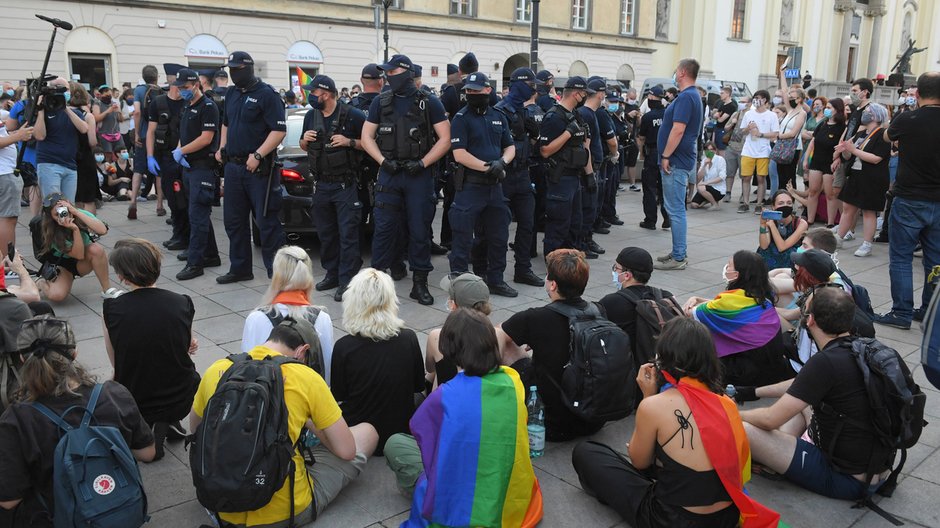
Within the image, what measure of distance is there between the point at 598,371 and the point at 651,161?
7029mm

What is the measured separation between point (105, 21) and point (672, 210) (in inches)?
804

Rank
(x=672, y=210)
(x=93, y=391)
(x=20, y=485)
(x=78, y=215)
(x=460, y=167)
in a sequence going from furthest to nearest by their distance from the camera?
(x=672, y=210), (x=460, y=167), (x=78, y=215), (x=93, y=391), (x=20, y=485)

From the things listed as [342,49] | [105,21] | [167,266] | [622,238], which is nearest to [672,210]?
[622,238]

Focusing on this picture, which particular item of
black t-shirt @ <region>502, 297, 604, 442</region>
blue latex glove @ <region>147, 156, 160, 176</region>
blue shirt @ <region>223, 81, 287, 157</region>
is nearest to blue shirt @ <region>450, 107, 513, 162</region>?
blue shirt @ <region>223, 81, 287, 157</region>

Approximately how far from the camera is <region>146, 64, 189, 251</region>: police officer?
816 centimetres

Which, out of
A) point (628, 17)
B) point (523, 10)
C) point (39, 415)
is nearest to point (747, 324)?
point (39, 415)

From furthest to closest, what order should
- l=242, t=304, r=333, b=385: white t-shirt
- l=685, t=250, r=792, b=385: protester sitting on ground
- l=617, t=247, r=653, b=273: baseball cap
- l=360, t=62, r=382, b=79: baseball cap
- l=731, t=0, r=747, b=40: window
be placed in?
1. l=731, t=0, r=747, b=40: window
2. l=360, t=62, r=382, b=79: baseball cap
3. l=685, t=250, r=792, b=385: protester sitting on ground
4. l=617, t=247, r=653, b=273: baseball cap
5. l=242, t=304, r=333, b=385: white t-shirt

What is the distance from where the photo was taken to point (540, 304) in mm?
6699

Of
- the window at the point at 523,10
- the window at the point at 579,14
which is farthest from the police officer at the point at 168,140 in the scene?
the window at the point at 579,14

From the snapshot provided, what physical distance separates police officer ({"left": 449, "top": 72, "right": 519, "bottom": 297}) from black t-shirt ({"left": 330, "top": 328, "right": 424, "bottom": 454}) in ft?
9.59

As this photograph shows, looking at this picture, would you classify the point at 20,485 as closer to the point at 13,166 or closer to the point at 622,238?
the point at 13,166

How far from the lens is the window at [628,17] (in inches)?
1507

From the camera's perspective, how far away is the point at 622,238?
32.2 ft

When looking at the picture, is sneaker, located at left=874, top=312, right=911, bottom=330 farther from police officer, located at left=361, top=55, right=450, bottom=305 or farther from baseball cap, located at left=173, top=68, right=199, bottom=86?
baseball cap, located at left=173, top=68, right=199, bottom=86
